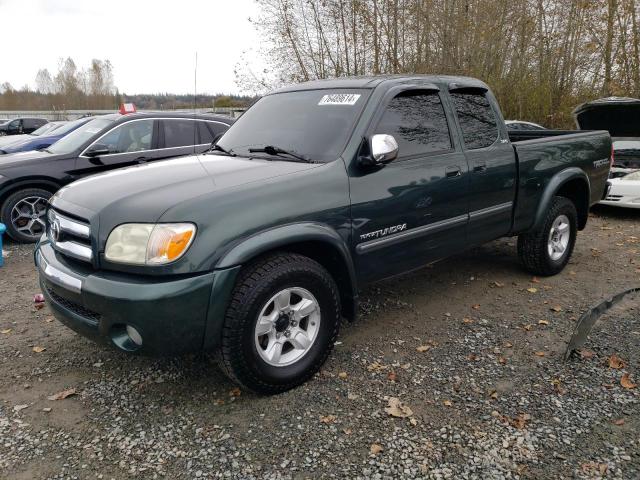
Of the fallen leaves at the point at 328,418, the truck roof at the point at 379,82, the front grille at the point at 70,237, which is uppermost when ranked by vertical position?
the truck roof at the point at 379,82

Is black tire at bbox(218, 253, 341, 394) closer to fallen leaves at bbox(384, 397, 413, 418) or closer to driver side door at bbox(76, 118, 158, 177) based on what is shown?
fallen leaves at bbox(384, 397, 413, 418)

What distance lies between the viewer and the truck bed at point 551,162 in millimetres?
4504

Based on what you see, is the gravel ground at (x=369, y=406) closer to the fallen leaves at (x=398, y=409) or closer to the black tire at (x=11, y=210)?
the fallen leaves at (x=398, y=409)

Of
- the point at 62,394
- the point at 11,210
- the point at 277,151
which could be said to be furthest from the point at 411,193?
the point at 11,210

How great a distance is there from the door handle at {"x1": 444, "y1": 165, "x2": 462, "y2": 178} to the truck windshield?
0.84 m

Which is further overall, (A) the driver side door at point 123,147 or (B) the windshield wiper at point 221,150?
(A) the driver side door at point 123,147

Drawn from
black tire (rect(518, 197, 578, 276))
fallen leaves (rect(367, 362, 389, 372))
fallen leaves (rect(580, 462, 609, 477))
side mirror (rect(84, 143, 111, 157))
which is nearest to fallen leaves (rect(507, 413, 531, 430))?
fallen leaves (rect(580, 462, 609, 477))

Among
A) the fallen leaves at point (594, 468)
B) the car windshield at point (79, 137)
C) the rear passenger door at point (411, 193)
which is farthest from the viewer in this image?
the car windshield at point (79, 137)

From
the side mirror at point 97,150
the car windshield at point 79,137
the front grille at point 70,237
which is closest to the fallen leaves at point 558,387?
the front grille at point 70,237

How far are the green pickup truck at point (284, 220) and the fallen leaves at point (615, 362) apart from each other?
1303 mm

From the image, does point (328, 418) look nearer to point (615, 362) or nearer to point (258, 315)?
point (258, 315)

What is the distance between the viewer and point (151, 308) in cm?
249

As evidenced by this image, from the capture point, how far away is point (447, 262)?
5.73m

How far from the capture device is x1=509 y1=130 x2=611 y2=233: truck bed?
4.50 metres
